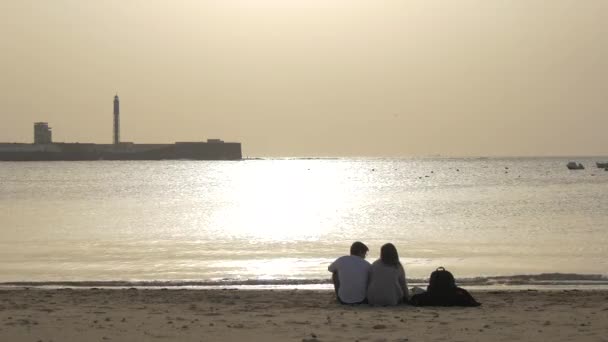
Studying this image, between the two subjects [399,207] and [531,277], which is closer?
[531,277]

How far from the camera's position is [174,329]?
1131 centimetres

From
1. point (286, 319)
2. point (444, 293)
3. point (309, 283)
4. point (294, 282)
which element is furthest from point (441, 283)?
point (294, 282)

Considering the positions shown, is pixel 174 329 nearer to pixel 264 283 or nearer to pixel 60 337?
pixel 60 337

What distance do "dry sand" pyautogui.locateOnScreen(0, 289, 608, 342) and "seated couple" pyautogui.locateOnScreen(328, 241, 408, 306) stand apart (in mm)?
191

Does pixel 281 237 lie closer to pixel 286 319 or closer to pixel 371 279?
pixel 371 279

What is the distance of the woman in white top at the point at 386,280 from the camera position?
13.1 metres

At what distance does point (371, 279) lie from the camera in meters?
13.3

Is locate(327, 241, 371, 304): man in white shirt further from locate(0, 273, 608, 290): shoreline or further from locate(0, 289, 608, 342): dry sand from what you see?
locate(0, 273, 608, 290): shoreline

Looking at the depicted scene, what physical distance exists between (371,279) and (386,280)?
0.22 m

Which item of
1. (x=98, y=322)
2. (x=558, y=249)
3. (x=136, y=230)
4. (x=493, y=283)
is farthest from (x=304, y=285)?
(x=136, y=230)

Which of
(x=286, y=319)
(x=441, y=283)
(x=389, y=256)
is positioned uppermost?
(x=389, y=256)

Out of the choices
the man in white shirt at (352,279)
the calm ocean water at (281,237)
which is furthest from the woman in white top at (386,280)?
the calm ocean water at (281,237)

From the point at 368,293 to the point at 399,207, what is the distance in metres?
39.1

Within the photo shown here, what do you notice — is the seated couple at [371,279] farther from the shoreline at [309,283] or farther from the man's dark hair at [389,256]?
the shoreline at [309,283]
